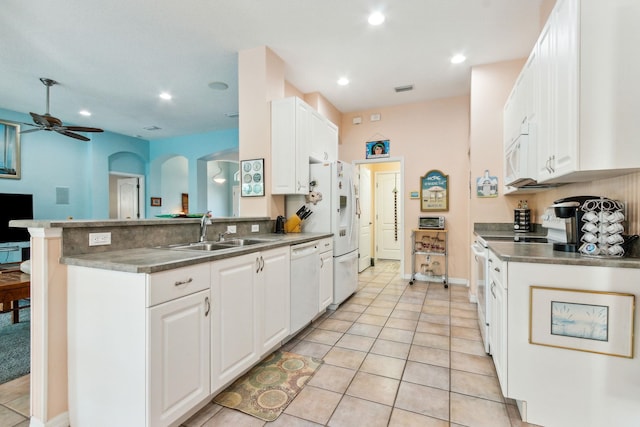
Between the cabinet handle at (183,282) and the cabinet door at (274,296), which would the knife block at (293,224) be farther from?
the cabinet handle at (183,282)

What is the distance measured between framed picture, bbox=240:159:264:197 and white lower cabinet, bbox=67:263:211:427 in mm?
1818

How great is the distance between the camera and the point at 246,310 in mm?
1974

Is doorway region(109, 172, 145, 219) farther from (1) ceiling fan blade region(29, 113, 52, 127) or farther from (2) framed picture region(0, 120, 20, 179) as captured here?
(1) ceiling fan blade region(29, 113, 52, 127)

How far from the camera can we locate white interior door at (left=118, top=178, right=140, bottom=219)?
755cm

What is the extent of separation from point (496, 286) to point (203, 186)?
260 inches

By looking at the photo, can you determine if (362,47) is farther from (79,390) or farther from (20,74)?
(20,74)

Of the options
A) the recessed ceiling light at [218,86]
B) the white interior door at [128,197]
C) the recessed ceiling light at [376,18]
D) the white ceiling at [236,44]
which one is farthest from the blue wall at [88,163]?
the recessed ceiling light at [376,18]

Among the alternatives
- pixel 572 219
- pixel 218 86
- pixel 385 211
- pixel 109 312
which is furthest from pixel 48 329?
pixel 385 211

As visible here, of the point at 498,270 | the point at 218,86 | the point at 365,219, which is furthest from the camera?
the point at 365,219

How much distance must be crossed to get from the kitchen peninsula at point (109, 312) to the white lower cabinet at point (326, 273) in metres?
1.41

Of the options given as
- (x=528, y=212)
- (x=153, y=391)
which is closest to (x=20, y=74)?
(x=153, y=391)

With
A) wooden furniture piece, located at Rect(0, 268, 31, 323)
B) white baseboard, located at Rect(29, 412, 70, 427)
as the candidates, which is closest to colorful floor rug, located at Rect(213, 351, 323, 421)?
white baseboard, located at Rect(29, 412, 70, 427)

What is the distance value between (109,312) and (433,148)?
4763 millimetres

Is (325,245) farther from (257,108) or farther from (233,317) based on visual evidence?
(257,108)
